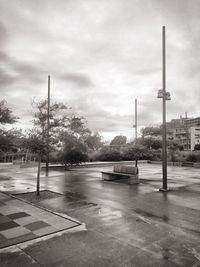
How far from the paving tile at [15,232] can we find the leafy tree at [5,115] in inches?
373

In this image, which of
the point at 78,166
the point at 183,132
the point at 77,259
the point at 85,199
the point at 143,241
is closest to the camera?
the point at 77,259

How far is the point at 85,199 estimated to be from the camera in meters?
9.12

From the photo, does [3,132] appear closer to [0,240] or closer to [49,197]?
[49,197]

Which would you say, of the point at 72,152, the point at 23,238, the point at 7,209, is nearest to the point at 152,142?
the point at 72,152

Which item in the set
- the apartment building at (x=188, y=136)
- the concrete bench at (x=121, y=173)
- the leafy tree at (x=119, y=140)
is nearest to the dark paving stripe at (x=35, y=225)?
the concrete bench at (x=121, y=173)

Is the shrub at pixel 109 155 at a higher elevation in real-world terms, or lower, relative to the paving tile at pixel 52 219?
higher

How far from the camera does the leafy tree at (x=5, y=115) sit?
1360 cm

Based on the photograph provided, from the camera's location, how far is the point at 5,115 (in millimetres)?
13641

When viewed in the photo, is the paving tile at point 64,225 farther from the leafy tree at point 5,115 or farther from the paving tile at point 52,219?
the leafy tree at point 5,115

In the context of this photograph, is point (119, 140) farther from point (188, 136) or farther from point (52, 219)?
point (52, 219)

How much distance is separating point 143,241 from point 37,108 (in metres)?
8.63

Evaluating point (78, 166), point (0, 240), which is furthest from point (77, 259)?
point (78, 166)

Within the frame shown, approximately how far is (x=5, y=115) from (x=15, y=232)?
32.0 ft

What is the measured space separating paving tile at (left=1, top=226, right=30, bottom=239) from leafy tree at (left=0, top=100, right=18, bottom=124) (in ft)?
31.1
